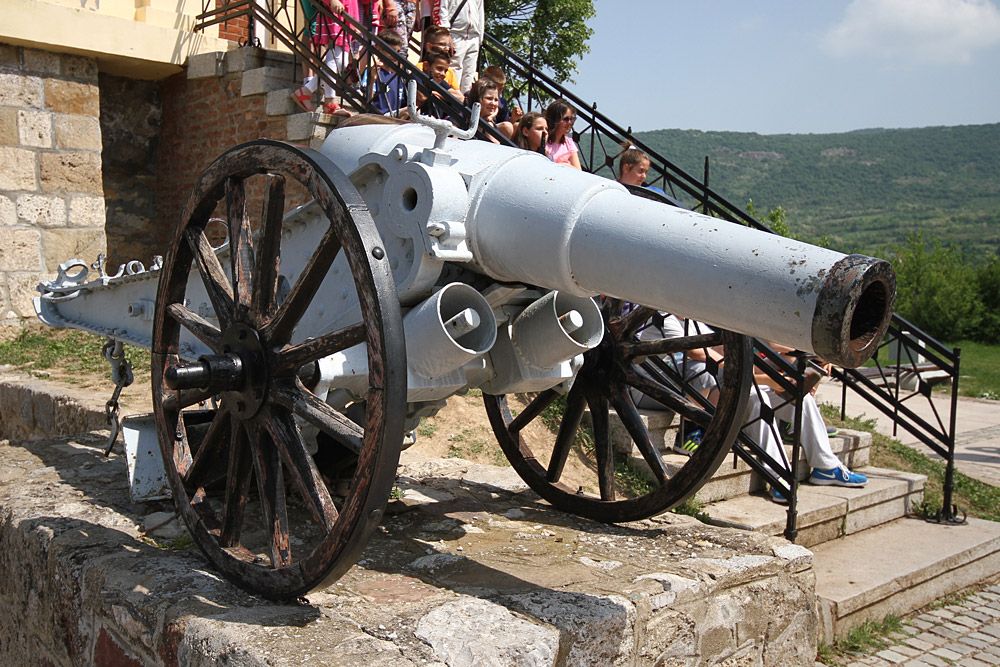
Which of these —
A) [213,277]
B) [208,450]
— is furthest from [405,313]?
[208,450]

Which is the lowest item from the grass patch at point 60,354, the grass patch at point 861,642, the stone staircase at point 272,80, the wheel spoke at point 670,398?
the grass patch at point 861,642

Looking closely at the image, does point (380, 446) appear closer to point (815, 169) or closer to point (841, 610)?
point (841, 610)

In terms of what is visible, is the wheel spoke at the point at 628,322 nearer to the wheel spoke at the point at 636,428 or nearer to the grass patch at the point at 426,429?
the wheel spoke at the point at 636,428

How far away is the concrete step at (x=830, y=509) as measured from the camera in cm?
575

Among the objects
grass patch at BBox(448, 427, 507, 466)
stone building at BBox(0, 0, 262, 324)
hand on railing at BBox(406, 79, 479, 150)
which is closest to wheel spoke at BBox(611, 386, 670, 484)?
hand on railing at BBox(406, 79, 479, 150)

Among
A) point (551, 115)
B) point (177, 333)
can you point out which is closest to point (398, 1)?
point (551, 115)

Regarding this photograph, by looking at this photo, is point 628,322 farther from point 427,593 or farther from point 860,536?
point 860,536

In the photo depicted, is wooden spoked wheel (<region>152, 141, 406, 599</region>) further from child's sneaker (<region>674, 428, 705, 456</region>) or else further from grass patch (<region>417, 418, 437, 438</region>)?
child's sneaker (<region>674, 428, 705, 456</region>)

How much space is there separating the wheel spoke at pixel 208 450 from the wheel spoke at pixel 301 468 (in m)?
0.29

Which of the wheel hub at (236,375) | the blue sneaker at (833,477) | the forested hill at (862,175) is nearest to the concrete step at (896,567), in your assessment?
the blue sneaker at (833,477)

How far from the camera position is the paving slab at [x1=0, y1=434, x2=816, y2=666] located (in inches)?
106

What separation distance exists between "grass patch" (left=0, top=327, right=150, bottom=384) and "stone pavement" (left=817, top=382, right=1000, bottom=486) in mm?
5906

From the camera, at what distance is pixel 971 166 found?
127750 mm

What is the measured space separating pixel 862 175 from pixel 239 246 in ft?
467
